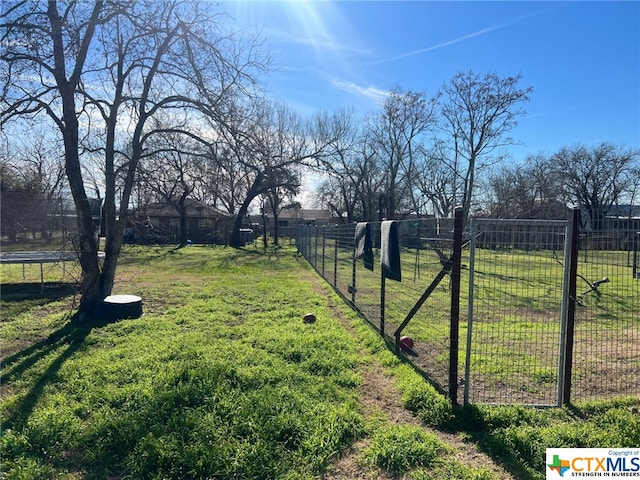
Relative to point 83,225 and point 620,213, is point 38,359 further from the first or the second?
point 620,213

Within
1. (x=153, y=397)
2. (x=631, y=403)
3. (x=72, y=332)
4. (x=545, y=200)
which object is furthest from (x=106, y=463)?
(x=545, y=200)

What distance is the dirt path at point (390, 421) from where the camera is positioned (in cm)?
254

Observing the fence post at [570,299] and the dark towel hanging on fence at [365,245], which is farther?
the dark towel hanging on fence at [365,245]

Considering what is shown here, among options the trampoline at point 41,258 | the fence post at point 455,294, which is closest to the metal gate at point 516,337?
the fence post at point 455,294

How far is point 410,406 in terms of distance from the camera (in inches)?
137

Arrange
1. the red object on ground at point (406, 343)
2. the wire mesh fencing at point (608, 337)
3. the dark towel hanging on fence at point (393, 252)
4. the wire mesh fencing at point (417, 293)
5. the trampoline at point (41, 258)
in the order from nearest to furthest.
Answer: the wire mesh fencing at point (608, 337) → the wire mesh fencing at point (417, 293) → the dark towel hanging on fence at point (393, 252) → the red object on ground at point (406, 343) → the trampoline at point (41, 258)

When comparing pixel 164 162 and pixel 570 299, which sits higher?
pixel 164 162

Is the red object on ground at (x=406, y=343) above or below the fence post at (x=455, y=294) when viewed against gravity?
below

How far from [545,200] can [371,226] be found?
44.6m

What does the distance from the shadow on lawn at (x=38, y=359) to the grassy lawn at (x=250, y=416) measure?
2cm

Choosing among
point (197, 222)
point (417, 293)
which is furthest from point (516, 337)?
point (197, 222)

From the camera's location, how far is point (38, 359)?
459 centimetres

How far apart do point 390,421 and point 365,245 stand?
10.8ft

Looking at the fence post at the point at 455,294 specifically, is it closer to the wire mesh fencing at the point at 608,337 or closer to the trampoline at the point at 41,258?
the wire mesh fencing at the point at 608,337
